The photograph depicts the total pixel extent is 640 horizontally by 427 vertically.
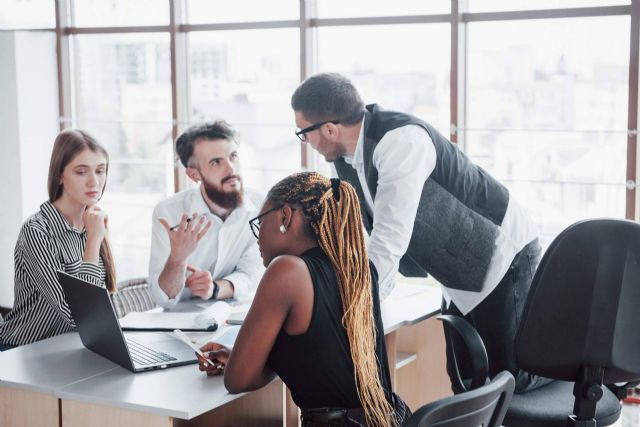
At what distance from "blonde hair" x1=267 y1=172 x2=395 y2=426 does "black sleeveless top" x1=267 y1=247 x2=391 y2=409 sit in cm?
2

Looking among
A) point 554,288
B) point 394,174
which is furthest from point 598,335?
point 394,174

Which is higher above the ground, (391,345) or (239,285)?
(239,285)

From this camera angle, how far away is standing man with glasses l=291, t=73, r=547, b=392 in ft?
8.45

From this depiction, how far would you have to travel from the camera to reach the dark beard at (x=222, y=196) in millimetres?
3334

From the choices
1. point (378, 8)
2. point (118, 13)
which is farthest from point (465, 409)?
point (118, 13)

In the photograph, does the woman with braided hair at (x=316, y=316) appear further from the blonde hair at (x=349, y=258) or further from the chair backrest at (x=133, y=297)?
the chair backrest at (x=133, y=297)

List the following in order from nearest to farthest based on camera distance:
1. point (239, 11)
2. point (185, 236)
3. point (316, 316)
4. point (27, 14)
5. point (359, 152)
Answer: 1. point (316, 316)
2. point (359, 152)
3. point (185, 236)
4. point (239, 11)
5. point (27, 14)

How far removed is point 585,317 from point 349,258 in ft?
2.31

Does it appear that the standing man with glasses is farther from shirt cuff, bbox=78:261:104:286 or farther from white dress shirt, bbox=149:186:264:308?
shirt cuff, bbox=78:261:104:286

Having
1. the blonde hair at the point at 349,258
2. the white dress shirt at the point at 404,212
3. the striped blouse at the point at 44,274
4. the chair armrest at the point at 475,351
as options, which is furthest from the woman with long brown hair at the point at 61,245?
the chair armrest at the point at 475,351

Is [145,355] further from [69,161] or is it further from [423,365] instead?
[423,365]

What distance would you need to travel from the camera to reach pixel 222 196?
3.34 m

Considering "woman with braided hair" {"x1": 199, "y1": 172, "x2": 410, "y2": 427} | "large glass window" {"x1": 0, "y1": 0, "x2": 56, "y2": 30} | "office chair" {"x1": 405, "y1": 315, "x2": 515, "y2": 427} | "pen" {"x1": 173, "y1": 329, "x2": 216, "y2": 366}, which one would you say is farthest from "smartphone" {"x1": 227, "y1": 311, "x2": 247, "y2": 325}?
"large glass window" {"x1": 0, "y1": 0, "x2": 56, "y2": 30}

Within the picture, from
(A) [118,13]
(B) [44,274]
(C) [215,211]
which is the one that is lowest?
Result: (B) [44,274]
